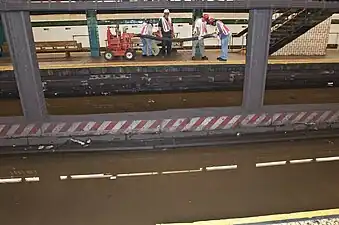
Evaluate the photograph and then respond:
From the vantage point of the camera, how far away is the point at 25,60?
4.24 m

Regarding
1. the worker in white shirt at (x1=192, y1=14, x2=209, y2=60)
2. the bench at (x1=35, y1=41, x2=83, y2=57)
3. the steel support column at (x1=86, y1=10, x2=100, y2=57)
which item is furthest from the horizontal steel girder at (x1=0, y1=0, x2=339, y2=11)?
the bench at (x1=35, y1=41, x2=83, y2=57)

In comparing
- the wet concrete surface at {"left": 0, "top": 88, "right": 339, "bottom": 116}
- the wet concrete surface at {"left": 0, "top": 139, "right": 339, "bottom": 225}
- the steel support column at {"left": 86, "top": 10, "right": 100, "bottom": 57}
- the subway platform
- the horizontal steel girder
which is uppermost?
the horizontal steel girder

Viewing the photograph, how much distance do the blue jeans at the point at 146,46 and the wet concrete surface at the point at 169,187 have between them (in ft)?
15.3

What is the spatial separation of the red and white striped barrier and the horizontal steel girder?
1.53m

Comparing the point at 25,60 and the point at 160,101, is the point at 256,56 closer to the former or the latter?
the point at 160,101

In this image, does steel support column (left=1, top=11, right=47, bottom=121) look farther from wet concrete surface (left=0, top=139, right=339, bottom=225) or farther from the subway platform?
the subway platform

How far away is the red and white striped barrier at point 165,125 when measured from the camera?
463cm

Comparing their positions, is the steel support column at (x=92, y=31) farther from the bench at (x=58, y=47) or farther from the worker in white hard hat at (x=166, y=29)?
the worker in white hard hat at (x=166, y=29)

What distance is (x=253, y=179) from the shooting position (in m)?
3.97

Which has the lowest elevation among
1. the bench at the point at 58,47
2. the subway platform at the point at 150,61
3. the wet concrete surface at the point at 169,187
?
the wet concrete surface at the point at 169,187

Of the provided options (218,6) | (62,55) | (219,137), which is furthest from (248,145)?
(62,55)

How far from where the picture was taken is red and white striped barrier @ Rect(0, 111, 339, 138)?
15.2 ft

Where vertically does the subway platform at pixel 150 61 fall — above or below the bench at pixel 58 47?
below

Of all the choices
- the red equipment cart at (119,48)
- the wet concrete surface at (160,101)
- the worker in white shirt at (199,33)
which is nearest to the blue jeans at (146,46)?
the red equipment cart at (119,48)
